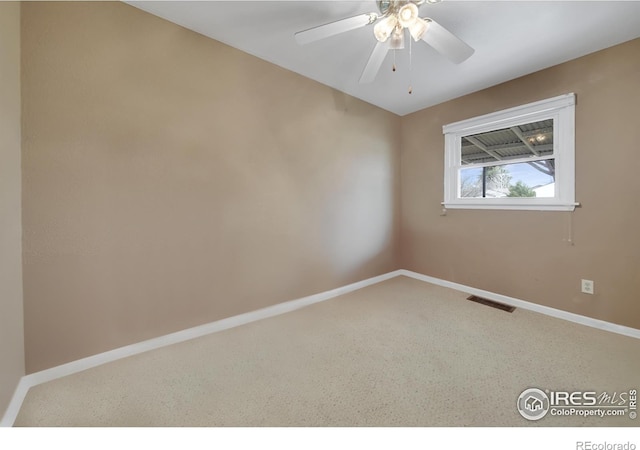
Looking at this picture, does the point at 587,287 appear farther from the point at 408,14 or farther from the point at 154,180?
the point at 154,180

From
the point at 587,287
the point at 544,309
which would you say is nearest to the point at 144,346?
the point at 544,309

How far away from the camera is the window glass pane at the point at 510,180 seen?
237cm

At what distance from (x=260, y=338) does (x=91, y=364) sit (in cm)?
106

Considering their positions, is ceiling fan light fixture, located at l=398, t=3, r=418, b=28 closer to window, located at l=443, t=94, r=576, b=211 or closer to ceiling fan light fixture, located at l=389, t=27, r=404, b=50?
ceiling fan light fixture, located at l=389, t=27, r=404, b=50

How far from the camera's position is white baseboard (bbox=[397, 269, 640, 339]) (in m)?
1.96

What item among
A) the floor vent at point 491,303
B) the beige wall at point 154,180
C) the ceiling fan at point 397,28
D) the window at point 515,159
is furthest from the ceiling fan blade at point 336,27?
the floor vent at point 491,303

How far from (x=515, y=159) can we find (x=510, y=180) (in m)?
0.22

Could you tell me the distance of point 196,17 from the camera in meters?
1.71

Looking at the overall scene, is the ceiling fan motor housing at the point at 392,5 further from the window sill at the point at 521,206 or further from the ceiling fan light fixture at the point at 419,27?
the window sill at the point at 521,206

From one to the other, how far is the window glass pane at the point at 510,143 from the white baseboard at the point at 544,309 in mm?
1473

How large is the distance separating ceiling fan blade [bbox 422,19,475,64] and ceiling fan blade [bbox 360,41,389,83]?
0.24 metres

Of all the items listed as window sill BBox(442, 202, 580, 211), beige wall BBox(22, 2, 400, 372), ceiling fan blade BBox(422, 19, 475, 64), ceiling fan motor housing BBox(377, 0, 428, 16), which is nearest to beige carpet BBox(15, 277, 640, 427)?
beige wall BBox(22, 2, 400, 372)

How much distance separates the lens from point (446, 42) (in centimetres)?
149
